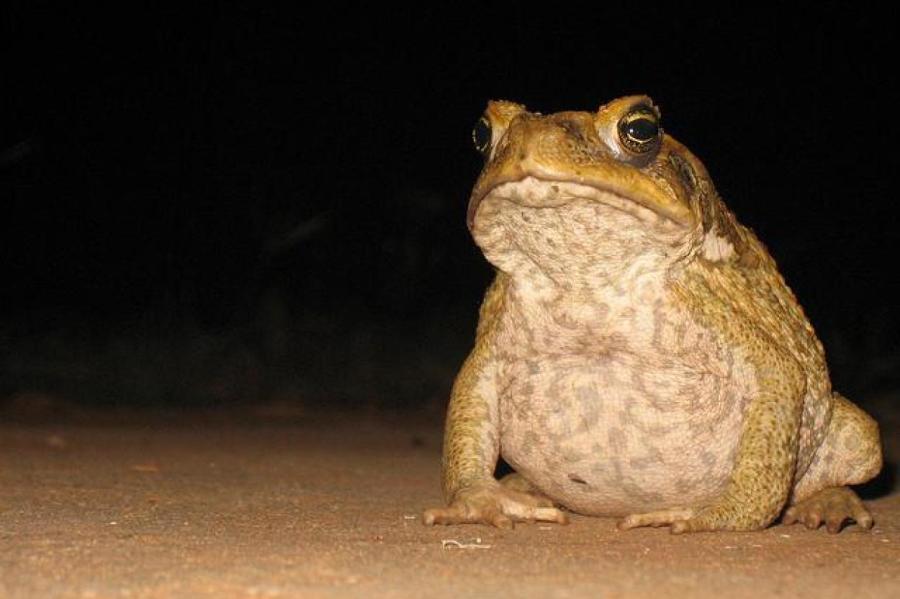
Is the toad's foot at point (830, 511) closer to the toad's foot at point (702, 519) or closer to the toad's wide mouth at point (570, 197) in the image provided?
the toad's foot at point (702, 519)

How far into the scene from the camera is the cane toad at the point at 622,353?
3143 mm

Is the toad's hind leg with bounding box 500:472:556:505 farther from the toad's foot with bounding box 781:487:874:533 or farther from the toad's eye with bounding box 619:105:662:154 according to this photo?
the toad's eye with bounding box 619:105:662:154

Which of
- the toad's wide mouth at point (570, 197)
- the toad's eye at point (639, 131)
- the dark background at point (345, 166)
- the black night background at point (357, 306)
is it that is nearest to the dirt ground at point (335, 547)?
the black night background at point (357, 306)

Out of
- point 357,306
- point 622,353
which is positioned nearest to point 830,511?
point 622,353

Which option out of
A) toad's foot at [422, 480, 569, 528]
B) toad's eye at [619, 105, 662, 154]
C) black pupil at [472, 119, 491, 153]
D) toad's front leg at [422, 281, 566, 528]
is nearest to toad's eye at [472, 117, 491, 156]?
black pupil at [472, 119, 491, 153]

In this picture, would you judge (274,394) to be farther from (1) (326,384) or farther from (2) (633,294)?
(2) (633,294)

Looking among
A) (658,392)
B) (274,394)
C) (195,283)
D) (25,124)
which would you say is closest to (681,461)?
(658,392)

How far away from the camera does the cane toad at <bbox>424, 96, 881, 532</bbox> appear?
3143 millimetres

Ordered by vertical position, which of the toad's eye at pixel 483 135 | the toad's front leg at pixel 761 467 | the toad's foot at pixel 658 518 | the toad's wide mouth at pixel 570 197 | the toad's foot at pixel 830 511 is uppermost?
the toad's eye at pixel 483 135

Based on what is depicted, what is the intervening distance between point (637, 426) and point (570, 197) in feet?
2.51

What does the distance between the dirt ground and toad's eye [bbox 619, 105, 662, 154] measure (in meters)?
1.11

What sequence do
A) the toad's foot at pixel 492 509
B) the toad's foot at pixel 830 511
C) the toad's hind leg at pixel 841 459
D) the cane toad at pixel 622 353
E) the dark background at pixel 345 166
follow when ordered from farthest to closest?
the dark background at pixel 345 166, the toad's hind leg at pixel 841 459, the toad's foot at pixel 830 511, the toad's foot at pixel 492 509, the cane toad at pixel 622 353

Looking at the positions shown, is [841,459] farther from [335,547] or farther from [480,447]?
[335,547]

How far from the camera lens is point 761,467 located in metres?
3.25
